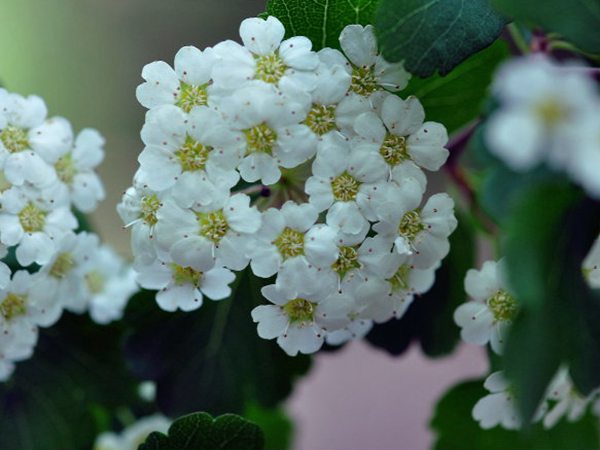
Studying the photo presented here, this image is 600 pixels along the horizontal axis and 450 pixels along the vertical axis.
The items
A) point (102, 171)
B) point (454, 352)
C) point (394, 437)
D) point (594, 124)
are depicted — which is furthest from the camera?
point (102, 171)

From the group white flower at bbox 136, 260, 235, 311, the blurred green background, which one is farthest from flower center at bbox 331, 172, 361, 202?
the blurred green background

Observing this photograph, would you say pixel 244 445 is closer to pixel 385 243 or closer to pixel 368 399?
pixel 385 243

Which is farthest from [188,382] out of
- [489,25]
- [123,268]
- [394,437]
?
[394,437]

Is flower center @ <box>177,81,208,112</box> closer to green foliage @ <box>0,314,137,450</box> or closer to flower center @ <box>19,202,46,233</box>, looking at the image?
flower center @ <box>19,202,46,233</box>

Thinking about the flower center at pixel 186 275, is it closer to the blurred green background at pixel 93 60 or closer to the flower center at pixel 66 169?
the flower center at pixel 66 169

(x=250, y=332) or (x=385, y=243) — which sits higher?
(x=385, y=243)

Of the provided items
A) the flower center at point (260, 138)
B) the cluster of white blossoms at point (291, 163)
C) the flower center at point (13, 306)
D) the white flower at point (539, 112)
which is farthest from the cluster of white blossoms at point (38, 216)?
the white flower at point (539, 112)

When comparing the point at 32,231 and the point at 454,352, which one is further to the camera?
the point at 454,352
